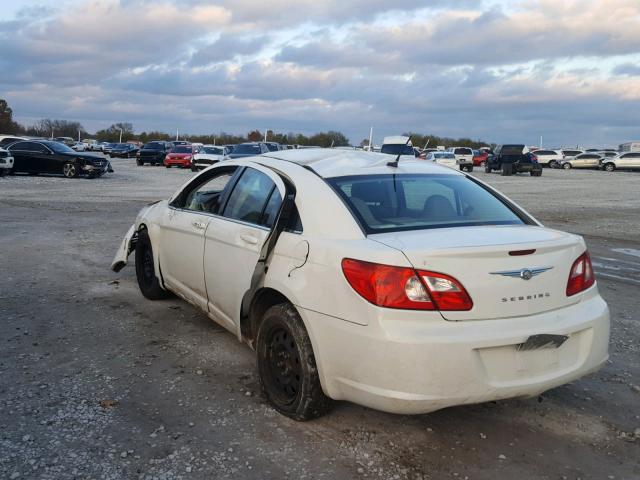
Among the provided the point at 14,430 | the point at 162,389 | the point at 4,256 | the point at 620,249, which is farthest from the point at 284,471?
the point at 620,249

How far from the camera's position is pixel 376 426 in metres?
3.64

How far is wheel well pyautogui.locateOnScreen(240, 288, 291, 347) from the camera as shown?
3.87 meters

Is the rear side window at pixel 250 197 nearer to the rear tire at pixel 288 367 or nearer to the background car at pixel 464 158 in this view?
the rear tire at pixel 288 367

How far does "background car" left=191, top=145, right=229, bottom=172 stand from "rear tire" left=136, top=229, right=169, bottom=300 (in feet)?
93.4

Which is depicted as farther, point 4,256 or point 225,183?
point 4,256

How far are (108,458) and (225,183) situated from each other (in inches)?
97.8

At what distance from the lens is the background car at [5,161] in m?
25.4

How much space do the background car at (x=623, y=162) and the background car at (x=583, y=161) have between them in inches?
74.4

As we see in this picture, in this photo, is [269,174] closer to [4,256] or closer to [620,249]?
[4,256]

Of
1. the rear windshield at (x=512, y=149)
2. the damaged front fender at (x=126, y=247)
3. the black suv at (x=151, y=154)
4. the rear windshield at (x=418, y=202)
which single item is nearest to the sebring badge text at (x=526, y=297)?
the rear windshield at (x=418, y=202)

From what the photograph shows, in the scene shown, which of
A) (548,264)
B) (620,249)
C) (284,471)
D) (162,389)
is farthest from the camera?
(620,249)

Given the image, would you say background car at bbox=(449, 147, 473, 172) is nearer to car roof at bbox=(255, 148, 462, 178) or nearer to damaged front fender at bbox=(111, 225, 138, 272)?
damaged front fender at bbox=(111, 225, 138, 272)

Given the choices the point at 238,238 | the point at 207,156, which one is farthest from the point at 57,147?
the point at 238,238

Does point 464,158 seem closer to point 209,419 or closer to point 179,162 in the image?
point 179,162
